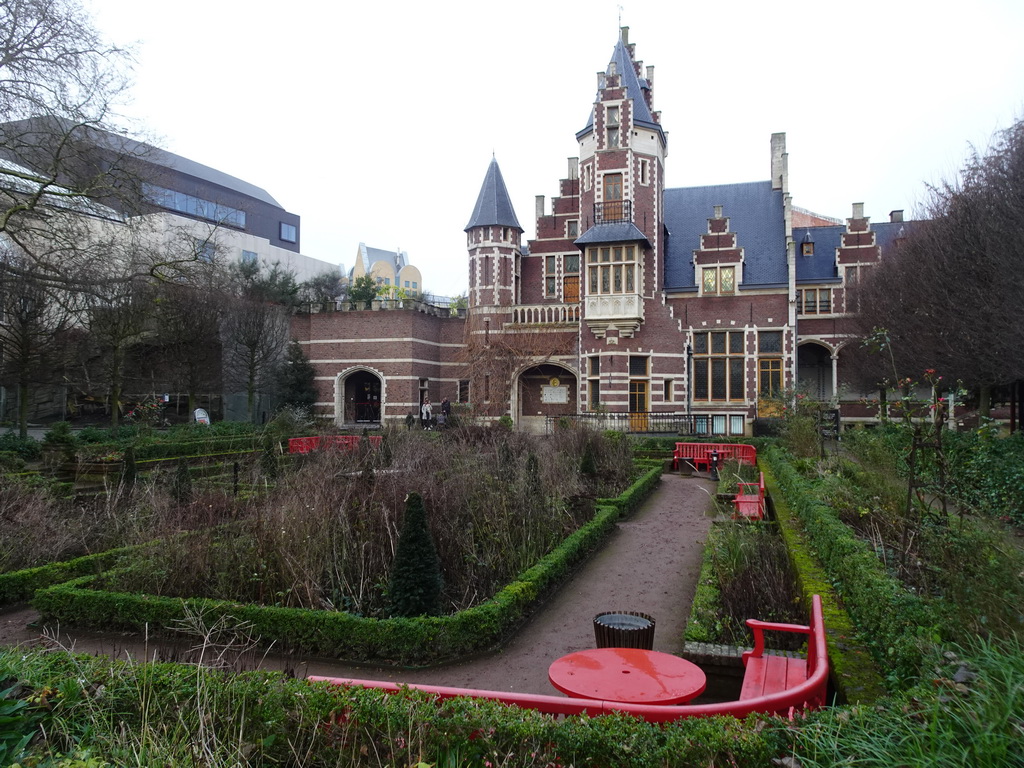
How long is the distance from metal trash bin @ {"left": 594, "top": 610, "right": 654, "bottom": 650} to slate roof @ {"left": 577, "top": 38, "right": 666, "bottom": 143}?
2194 centimetres

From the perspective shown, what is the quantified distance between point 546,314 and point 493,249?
3.71 metres

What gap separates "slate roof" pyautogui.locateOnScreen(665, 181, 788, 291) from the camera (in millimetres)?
24656

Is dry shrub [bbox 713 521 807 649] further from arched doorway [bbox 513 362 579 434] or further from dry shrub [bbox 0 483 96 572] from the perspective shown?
arched doorway [bbox 513 362 579 434]

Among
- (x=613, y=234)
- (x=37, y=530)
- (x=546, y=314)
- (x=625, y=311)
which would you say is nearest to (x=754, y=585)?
(x=37, y=530)

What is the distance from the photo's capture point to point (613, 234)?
75.4 feet

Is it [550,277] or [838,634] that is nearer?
[838,634]

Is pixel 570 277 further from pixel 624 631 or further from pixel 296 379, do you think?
pixel 624 631

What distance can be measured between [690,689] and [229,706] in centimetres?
234

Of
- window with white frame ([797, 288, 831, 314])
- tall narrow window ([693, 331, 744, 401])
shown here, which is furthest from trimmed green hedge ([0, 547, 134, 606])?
window with white frame ([797, 288, 831, 314])

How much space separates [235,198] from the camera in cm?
4138

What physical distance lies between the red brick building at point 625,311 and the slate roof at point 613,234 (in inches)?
2.6

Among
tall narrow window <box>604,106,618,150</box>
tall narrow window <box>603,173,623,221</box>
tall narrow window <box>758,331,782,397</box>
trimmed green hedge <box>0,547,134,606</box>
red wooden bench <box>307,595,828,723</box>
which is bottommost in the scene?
trimmed green hedge <box>0,547,134,606</box>

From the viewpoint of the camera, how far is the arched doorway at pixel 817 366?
90.9ft

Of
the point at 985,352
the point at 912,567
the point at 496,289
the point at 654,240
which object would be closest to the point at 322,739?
the point at 912,567
